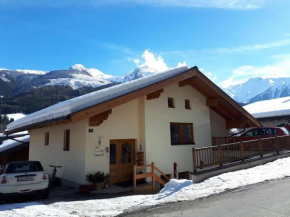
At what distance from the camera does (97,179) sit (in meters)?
10.1

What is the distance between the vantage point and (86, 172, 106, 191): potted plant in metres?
10.1

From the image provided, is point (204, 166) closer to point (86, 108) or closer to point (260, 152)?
point (260, 152)

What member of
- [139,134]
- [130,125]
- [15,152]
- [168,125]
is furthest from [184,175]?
[15,152]

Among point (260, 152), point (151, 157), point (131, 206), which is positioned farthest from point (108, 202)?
point (260, 152)

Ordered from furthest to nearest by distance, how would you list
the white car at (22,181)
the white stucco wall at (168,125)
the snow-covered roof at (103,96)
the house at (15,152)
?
1. the house at (15,152)
2. the white stucco wall at (168,125)
3. the snow-covered roof at (103,96)
4. the white car at (22,181)

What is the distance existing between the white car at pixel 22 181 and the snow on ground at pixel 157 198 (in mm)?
831

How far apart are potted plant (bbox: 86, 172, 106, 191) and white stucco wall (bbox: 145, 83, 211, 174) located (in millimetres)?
2779

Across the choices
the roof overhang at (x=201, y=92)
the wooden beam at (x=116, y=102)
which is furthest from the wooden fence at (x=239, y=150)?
the wooden beam at (x=116, y=102)

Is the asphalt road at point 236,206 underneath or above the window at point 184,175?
above

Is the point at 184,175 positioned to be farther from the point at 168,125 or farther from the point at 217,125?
the point at 217,125

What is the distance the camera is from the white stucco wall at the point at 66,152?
10.7 m

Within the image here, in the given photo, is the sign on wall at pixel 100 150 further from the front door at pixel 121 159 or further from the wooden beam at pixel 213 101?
the wooden beam at pixel 213 101

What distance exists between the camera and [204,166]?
947 centimetres

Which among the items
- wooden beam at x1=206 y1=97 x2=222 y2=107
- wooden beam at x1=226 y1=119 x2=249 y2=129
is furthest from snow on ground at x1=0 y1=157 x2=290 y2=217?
wooden beam at x1=226 y1=119 x2=249 y2=129
